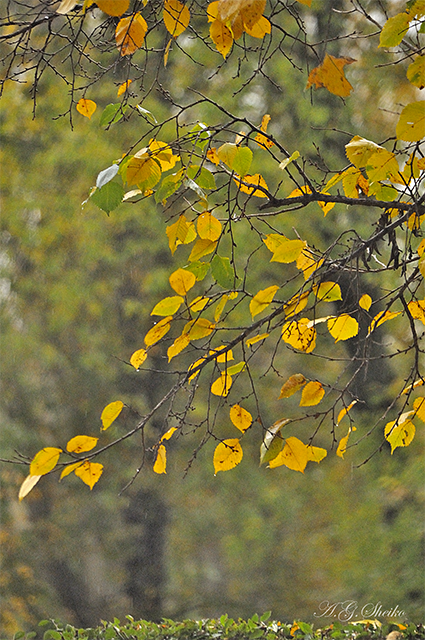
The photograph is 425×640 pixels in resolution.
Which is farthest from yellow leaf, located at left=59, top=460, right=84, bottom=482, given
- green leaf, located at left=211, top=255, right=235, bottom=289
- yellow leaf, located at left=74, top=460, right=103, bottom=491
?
green leaf, located at left=211, top=255, right=235, bottom=289

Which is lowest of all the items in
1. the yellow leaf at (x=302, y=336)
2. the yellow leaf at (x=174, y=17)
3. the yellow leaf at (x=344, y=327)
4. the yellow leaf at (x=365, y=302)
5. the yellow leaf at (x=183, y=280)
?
the yellow leaf at (x=365, y=302)

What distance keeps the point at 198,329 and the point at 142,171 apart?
29cm

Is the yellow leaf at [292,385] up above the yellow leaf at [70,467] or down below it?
below

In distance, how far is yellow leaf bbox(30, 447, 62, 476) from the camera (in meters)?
0.88

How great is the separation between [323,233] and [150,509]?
2.49m

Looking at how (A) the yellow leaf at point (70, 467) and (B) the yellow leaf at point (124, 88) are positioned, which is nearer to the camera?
(A) the yellow leaf at point (70, 467)

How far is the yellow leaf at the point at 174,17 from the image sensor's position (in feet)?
3.55

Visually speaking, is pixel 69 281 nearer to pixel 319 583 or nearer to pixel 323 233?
pixel 323 233

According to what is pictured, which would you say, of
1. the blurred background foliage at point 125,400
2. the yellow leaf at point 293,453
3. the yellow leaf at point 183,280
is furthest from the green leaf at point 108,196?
the blurred background foliage at point 125,400

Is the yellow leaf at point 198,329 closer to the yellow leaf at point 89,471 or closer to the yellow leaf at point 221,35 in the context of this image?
the yellow leaf at point 89,471

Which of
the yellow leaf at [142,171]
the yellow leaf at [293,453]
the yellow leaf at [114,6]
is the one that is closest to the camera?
the yellow leaf at [114,6]

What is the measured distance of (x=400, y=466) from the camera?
4125 millimetres

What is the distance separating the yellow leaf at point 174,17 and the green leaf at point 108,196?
0.31 m

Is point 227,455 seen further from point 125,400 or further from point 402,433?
point 125,400
